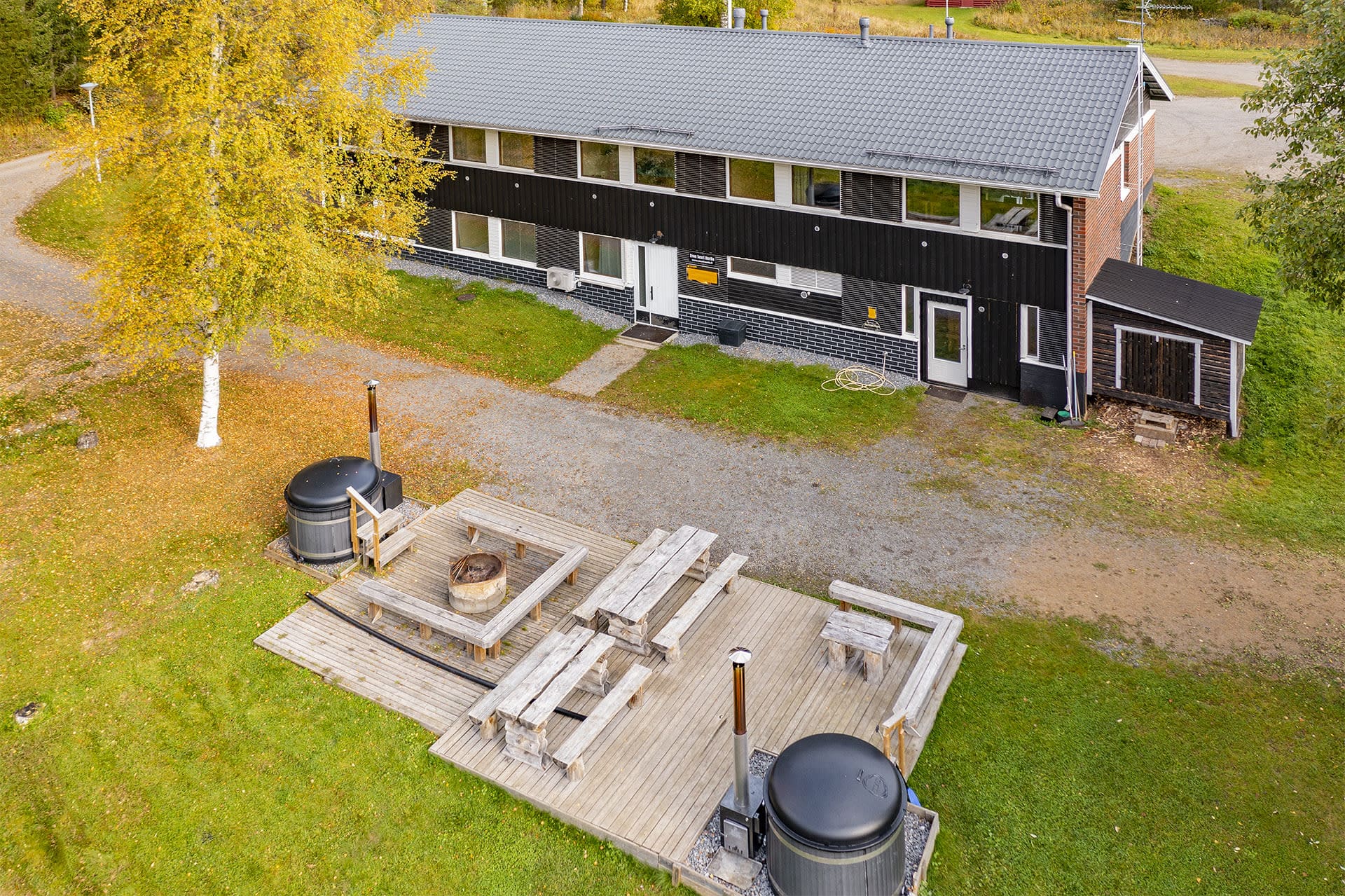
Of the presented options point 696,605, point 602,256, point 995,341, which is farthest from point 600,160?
point 696,605

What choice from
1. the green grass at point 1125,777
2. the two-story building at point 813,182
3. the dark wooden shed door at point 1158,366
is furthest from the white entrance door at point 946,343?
the green grass at point 1125,777

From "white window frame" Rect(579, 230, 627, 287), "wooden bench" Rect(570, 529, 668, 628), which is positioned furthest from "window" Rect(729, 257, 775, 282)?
"wooden bench" Rect(570, 529, 668, 628)

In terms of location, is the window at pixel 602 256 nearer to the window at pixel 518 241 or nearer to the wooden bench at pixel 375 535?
the window at pixel 518 241

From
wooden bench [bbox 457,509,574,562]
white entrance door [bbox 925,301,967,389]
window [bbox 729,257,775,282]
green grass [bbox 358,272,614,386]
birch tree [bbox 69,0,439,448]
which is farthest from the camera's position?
window [bbox 729,257,775,282]

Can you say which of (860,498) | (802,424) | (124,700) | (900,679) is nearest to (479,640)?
(124,700)

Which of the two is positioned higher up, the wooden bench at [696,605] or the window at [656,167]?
the window at [656,167]

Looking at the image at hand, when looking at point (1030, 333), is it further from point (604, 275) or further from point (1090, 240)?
point (604, 275)

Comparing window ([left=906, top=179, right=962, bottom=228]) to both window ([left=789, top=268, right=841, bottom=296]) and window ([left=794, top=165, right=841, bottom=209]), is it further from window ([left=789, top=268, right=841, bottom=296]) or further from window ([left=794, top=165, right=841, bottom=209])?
window ([left=789, top=268, right=841, bottom=296])
